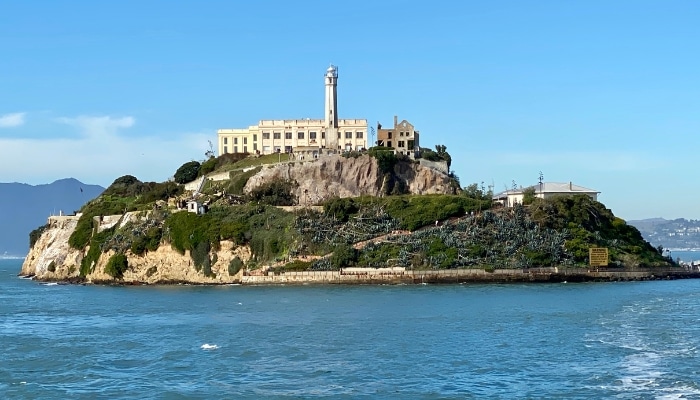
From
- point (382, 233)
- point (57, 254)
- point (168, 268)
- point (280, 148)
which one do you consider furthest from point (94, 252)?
point (382, 233)

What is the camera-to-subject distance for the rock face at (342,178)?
104688mm

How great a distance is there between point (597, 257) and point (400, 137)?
31.2 meters

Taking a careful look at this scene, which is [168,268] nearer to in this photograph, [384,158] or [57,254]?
[57,254]

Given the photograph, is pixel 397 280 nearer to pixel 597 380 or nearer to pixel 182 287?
pixel 182 287

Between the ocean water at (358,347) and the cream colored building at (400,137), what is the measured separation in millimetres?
43087

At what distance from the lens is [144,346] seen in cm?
4444

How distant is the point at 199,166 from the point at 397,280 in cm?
4554

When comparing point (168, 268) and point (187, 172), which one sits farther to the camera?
point (187, 172)

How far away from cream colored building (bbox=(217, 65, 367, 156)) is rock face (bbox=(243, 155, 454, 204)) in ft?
18.1

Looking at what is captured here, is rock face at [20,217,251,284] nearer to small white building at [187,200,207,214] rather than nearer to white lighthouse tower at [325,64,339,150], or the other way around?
small white building at [187,200,207,214]

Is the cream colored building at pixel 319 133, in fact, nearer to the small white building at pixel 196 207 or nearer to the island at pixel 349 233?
the island at pixel 349 233

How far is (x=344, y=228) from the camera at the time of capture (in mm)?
92000

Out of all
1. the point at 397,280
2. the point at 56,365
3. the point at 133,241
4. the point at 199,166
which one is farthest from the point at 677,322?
the point at 199,166

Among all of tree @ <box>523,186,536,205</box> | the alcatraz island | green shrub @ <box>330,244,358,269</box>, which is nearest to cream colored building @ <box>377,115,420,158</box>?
the alcatraz island
